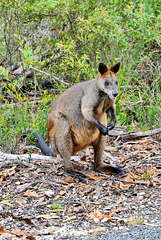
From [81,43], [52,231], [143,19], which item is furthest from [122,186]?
[81,43]

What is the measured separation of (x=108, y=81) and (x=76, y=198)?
1.49m

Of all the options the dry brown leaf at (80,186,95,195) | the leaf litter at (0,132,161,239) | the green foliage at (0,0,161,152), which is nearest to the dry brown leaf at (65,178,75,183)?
the leaf litter at (0,132,161,239)

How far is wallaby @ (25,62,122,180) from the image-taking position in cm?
471

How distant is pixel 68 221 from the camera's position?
3.74 metres

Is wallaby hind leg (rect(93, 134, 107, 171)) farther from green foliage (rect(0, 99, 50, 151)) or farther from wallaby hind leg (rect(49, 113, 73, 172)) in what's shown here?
green foliage (rect(0, 99, 50, 151))

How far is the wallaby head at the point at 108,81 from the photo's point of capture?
453 cm

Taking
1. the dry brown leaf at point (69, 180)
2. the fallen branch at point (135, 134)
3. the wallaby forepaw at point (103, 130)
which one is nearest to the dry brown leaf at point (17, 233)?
the dry brown leaf at point (69, 180)

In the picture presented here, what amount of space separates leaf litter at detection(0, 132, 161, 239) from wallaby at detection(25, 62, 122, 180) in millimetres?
316

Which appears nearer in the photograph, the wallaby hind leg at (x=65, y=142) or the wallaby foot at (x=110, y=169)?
the wallaby hind leg at (x=65, y=142)

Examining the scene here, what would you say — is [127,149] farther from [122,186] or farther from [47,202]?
[47,202]

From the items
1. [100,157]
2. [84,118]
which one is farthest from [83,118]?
[100,157]

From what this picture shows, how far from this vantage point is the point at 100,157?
5.15m

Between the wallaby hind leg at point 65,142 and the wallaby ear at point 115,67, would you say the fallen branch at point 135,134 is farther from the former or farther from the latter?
the wallaby ear at point 115,67

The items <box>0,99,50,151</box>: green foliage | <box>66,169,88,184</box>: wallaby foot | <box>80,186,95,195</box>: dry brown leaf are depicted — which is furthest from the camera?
<box>0,99,50,151</box>: green foliage
